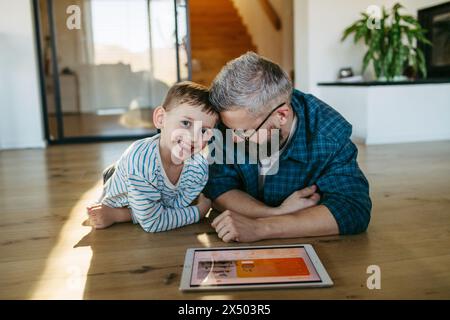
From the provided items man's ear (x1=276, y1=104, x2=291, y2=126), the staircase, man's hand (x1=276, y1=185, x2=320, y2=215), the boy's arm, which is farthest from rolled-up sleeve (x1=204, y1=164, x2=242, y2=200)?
the staircase

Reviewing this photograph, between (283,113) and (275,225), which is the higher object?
(283,113)

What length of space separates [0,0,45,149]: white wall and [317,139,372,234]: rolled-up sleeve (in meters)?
3.58

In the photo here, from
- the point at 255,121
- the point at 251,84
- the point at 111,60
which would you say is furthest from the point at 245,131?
the point at 111,60

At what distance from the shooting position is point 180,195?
1.64 meters

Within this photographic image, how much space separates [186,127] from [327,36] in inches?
143

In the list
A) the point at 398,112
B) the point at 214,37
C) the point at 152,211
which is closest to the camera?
the point at 152,211

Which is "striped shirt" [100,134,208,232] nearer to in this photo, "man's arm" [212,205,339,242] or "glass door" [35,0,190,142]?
"man's arm" [212,205,339,242]

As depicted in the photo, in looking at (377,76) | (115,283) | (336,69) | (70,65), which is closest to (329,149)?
(115,283)

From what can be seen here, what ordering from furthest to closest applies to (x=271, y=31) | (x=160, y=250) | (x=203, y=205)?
(x=271, y=31) → (x=203, y=205) → (x=160, y=250)

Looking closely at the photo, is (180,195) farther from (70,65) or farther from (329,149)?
(70,65)

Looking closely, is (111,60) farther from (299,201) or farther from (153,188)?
(299,201)

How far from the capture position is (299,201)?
1475 millimetres

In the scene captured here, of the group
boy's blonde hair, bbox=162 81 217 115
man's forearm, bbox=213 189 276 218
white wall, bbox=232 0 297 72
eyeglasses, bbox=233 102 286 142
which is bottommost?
man's forearm, bbox=213 189 276 218

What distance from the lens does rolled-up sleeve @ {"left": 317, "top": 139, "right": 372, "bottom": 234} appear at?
4.65 feet
